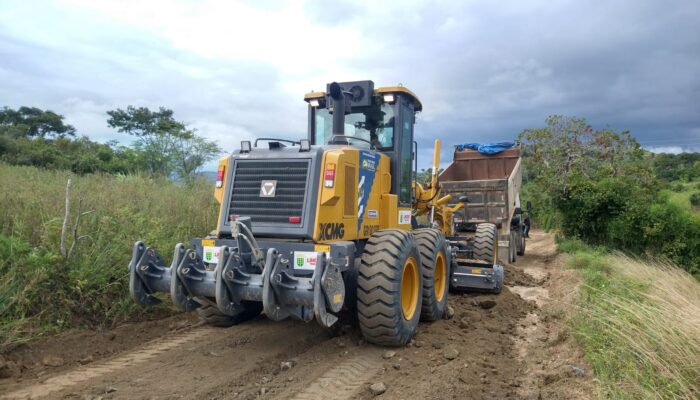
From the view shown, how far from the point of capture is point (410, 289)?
5.83 meters

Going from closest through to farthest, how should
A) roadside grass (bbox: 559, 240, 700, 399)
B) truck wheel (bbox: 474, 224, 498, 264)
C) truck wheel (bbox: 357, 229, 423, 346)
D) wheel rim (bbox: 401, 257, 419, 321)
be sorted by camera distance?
roadside grass (bbox: 559, 240, 700, 399)
truck wheel (bbox: 357, 229, 423, 346)
wheel rim (bbox: 401, 257, 419, 321)
truck wheel (bbox: 474, 224, 498, 264)

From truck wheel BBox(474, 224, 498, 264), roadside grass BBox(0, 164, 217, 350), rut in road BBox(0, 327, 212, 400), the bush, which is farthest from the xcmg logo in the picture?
the bush

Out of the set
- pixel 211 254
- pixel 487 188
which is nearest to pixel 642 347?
pixel 211 254

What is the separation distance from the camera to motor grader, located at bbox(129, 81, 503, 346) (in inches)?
178

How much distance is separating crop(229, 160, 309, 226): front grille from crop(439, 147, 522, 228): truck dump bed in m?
7.83

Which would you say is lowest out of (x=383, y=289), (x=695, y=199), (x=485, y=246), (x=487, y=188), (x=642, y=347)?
(x=642, y=347)

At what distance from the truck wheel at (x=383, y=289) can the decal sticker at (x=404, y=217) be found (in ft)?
4.38

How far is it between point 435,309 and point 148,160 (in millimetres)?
16553

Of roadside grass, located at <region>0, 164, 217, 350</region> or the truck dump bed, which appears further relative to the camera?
the truck dump bed

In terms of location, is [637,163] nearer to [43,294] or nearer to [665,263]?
[665,263]

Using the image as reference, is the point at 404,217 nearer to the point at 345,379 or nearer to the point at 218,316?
the point at 218,316

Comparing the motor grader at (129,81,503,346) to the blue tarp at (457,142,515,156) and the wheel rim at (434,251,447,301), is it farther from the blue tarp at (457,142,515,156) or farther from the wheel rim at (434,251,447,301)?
the blue tarp at (457,142,515,156)

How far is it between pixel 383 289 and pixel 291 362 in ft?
3.61

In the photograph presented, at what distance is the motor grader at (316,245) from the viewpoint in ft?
14.8
